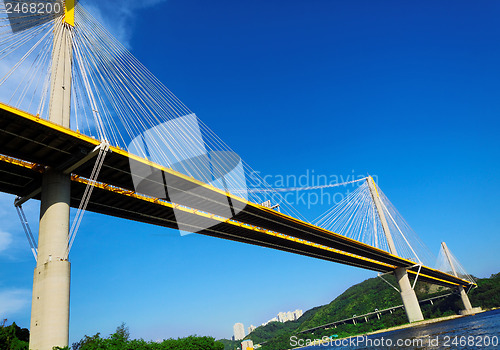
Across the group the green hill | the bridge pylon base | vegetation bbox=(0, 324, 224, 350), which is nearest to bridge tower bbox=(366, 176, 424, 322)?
the bridge pylon base

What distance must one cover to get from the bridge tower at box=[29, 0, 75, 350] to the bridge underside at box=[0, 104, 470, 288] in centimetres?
143

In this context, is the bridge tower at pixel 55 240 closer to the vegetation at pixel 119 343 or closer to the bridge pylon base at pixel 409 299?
the vegetation at pixel 119 343

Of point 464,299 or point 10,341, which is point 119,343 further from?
point 464,299

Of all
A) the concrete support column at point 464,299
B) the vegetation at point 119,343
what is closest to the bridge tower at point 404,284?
the concrete support column at point 464,299

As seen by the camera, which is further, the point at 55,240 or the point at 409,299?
the point at 409,299

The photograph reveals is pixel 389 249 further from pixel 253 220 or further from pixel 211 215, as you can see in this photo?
pixel 211 215

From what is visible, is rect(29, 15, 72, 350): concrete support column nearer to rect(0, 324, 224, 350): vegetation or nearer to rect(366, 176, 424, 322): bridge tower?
rect(0, 324, 224, 350): vegetation

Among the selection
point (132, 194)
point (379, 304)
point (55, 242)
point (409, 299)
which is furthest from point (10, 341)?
point (379, 304)

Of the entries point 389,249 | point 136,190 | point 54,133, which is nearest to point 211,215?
point 136,190

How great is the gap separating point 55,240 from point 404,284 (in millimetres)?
60670

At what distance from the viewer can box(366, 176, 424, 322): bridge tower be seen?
59.3 metres

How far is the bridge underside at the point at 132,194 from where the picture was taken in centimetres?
1728

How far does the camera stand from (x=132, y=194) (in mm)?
24469

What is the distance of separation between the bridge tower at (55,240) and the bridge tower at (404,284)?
180 ft
